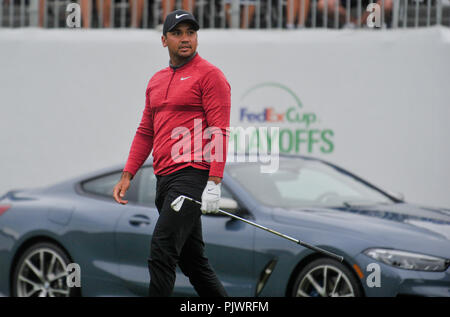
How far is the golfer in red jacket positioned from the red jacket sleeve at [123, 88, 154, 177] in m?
0.18

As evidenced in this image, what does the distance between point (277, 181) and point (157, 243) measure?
2104 mm

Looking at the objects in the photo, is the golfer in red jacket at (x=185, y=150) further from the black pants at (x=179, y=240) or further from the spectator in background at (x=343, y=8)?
the spectator in background at (x=343, y=8)

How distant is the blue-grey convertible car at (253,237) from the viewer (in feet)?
17.2

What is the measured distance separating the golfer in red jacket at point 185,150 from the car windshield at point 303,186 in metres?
1.47

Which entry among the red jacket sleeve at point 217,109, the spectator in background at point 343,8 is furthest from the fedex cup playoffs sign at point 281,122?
the red jacket sleeve at point 217,109

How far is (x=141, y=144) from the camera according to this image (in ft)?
16.5

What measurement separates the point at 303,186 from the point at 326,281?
129cm

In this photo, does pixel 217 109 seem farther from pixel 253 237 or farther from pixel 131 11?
pixel 131 11

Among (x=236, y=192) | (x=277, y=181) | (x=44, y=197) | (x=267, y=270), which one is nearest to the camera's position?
(x=267, y=270)

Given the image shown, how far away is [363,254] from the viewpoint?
5.28m

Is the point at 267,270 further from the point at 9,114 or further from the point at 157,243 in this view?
the point at 9,114

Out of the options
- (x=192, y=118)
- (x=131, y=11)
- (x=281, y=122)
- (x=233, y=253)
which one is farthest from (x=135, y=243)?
(x=131, y=11)

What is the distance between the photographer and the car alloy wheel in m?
6.30
